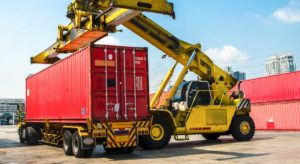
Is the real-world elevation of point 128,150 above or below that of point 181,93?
below

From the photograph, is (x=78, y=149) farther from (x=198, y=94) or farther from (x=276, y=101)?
(x=276, y=101)

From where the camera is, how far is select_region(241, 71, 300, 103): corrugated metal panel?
27.6 m

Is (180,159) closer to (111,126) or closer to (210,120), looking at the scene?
(111,126)

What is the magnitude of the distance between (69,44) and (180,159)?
21.8ft

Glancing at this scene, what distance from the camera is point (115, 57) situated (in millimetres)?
12172

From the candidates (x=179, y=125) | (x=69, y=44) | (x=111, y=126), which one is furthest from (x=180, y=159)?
(x=69, y=44)

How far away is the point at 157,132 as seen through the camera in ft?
46.7

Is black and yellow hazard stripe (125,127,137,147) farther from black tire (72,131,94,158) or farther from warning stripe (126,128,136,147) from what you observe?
black tire (72,131,94,158)

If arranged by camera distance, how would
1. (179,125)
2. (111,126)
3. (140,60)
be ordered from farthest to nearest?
(179,125) → (140,60) → (111,126)

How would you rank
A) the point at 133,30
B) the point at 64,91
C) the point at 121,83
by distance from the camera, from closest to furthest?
the point at 121,83 < the point at 64,91 < the point at 133,30

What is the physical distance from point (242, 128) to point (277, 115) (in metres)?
13.4

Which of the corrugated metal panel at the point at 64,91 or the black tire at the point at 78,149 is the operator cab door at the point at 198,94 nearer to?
the corrugated metal panel at the point at 64,91

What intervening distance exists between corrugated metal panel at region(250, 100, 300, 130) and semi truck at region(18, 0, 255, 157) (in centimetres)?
1142

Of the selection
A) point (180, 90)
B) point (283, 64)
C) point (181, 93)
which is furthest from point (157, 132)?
point (283, 64)
